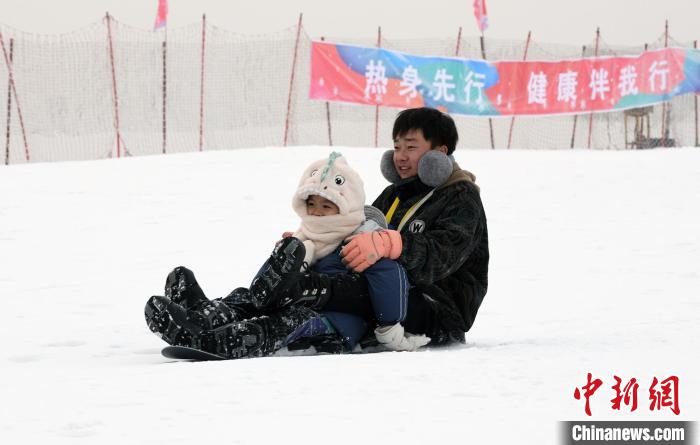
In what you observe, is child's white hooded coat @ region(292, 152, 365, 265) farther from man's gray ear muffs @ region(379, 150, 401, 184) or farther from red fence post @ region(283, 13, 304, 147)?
red fence post @ region(283, 13, 304, 147)

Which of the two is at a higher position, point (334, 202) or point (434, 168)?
point (434, 168)

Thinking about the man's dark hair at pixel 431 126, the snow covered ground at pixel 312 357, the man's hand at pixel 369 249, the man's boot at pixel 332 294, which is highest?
the man's dark hair at pixel 431 126

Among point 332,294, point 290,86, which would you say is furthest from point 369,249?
point 290,86

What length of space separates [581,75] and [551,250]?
30.1 feet

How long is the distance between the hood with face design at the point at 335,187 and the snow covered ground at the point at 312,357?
0.61 meters

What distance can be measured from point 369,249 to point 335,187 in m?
0.32

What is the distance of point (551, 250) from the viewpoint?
27.9ft

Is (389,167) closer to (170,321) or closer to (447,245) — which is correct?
(447,245)

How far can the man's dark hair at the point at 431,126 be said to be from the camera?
4250 millimetres

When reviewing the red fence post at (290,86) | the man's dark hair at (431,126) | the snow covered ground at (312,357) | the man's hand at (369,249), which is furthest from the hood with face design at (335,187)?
the red fence post at (290,86)

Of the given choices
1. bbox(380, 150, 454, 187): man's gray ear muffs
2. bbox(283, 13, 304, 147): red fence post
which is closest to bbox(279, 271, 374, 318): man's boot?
bbox(380, 150, 454, 187): man's gray ear muffs

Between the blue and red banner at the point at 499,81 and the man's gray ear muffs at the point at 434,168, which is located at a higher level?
the blue and red banner at the point at 499,81

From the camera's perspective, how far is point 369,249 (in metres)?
3.68

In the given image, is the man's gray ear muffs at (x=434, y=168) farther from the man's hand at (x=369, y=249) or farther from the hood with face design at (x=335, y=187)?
the man's hand at (x=369, y=249)
